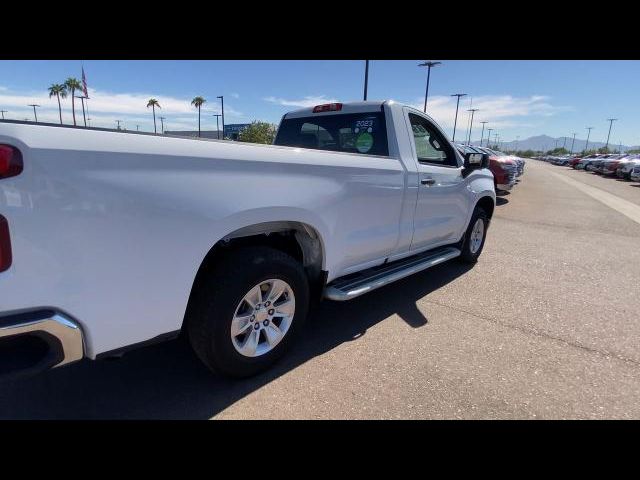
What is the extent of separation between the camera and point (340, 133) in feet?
12.7

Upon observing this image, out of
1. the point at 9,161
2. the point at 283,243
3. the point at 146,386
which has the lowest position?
the point at 146,386

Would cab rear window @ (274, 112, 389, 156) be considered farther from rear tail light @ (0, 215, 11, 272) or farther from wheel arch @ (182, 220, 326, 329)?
rear tail light @ (0, 215, 11, 272)

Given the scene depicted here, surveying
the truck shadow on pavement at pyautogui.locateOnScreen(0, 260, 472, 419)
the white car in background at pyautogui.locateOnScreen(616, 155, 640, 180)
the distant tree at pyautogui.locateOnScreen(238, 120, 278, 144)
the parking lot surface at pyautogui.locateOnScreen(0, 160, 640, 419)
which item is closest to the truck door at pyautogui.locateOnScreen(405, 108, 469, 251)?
the parking lot surface at pyautogui.locateOnScreen(0, 160, 640, 419)

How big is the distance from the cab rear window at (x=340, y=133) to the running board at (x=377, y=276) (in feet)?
3.64

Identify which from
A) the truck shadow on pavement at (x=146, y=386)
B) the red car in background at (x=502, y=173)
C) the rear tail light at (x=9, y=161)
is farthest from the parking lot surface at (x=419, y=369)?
the red car in background at (x=502, y=173)

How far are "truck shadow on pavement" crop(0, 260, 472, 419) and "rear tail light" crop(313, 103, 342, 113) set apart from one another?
85.8 inches

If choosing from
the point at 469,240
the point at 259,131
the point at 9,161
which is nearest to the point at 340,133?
the point at 469,240

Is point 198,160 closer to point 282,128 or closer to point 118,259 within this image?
point 118,259

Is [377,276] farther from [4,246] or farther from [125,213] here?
[4,246]

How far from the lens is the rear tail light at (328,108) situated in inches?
153

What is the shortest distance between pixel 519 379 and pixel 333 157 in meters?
2.08

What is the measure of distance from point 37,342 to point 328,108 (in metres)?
3.21
